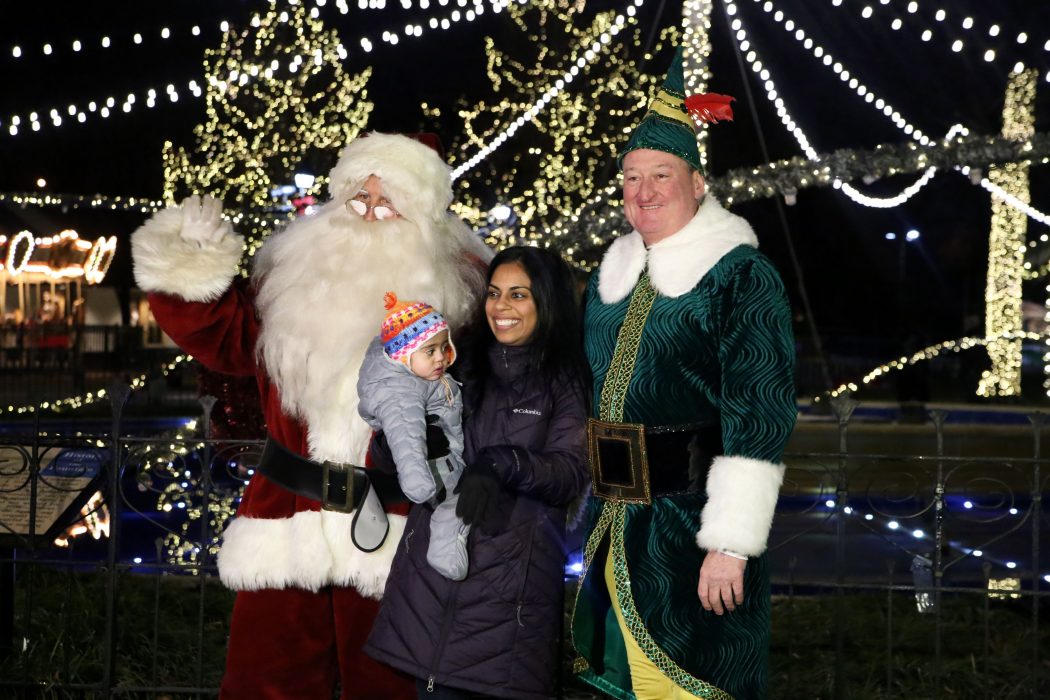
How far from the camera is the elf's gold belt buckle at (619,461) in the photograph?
294 centimetres

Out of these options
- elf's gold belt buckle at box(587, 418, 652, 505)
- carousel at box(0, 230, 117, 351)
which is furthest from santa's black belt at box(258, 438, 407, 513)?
carousel at box(0, 230, 117, 351)

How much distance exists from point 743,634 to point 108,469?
3.12 meters

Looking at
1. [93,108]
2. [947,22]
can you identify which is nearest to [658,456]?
[93,108]

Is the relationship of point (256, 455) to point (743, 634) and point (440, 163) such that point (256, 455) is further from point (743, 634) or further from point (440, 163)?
point (743, 634)

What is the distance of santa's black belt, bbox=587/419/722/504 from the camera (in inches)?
116

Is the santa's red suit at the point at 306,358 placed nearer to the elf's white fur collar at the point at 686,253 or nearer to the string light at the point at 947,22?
the elf's white fur collar at the point at 686,253

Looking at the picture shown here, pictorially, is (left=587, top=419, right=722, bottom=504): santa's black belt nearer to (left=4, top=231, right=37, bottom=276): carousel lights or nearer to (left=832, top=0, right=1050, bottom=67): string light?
(left=832, top=0, right=1050, bottom=67): string light

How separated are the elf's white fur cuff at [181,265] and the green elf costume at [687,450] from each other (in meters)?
1.25

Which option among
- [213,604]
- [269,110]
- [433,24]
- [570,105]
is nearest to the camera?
[213,604]

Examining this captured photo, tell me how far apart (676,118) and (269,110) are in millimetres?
10238

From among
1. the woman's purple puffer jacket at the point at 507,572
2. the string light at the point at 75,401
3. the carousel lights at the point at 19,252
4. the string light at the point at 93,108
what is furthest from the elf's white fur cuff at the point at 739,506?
the carousel lights at the point at 19,252

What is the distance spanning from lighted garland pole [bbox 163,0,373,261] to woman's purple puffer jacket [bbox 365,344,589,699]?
9.42 meters

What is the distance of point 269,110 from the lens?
12562mm

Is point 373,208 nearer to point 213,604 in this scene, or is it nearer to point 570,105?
point 213,604
